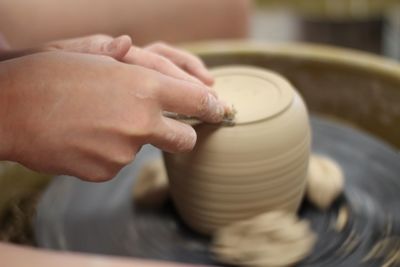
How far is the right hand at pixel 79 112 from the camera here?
0.69 metres

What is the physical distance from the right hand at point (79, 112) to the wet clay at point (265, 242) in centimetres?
28

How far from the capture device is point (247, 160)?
2.94 feet

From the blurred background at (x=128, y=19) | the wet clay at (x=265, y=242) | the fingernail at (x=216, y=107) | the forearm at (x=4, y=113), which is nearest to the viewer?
the forearm at (x=4, y=113)

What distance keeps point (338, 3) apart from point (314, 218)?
5.24ft

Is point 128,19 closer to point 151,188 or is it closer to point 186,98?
point 151,188

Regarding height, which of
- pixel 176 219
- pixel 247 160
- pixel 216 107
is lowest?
pixel 176 219

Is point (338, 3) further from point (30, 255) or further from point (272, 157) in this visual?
point (30, 255)

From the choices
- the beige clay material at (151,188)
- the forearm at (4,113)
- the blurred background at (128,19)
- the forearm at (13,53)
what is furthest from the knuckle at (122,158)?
the blurred background at (128,19)

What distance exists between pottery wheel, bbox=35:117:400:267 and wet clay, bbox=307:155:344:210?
0.02m

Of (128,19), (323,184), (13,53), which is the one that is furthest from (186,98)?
(128,19)

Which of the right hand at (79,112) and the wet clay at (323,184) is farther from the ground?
the right hand at (79,112)

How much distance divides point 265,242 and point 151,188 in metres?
0.28

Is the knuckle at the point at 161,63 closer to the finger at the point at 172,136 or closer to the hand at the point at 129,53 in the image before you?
the hand at the point at 129,53

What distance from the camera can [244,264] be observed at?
939mm
